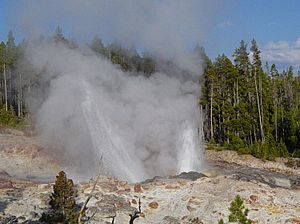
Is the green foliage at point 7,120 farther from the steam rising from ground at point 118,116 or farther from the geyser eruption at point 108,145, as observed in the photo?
the geyser eruption at point 108,145

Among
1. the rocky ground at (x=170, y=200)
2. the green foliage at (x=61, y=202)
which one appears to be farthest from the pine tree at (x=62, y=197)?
the rocky ground at (x=170, y=200)

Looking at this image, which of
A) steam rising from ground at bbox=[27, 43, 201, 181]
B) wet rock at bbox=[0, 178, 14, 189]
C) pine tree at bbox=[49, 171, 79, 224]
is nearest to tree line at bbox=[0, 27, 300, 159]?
steam rising from ground at bbox=[27, 43, 201, 181]

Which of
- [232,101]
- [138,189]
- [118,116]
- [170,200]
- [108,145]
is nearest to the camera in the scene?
[170,200]

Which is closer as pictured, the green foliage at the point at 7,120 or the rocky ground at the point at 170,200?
the rocky ground at the point at 170,200

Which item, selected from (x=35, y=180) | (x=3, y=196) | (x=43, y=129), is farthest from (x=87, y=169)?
(x=3, y=196)

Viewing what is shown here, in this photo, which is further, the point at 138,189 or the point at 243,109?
the point at 243,109

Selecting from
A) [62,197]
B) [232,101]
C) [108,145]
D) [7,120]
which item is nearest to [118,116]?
[108,145]

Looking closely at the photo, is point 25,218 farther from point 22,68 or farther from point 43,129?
point 22,68

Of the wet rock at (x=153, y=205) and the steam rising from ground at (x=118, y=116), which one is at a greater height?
the steam rising from ground at (x=118, y=116)

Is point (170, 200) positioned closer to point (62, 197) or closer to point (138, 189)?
point (138, 189)

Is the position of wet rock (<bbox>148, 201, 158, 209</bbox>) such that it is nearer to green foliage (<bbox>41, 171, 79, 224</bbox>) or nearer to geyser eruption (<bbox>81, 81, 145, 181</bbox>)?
green foliage (<bbox>41, 171, 79, 224</bbox>)

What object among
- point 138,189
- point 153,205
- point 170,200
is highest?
Answer: point 138,189

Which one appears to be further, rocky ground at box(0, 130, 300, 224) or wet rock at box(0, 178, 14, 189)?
wet rock at box(0, 178, 14, 189)

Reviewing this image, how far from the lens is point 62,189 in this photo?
1455 centimetres
